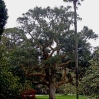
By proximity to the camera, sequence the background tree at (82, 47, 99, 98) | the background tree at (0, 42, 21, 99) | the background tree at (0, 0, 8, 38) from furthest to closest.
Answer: the background tree at (0, 42, 21, 99), the background tree at (82, 47, 99, 98), the background tree at (0, 0, 8, 38)

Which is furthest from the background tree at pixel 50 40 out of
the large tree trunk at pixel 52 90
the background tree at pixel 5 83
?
the background tree at pixel 5 83

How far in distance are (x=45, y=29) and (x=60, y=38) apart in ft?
6.71

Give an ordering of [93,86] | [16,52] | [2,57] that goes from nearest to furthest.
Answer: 1. [93,86]
2. [2,57]
3. [16,52]

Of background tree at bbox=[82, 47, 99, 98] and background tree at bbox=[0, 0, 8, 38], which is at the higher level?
background tree at bbox=[0, 0, 8, 38]

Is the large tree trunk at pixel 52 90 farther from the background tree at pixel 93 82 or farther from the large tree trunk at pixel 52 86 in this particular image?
the background tree at pixel 93 82

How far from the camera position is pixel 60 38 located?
31.6 meters

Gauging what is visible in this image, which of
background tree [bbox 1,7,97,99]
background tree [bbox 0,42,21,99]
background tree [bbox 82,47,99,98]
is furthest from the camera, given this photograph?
background tree [bbox 1,7,97,99]

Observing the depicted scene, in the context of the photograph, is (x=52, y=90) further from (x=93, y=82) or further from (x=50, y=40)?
(x=93, y=82)

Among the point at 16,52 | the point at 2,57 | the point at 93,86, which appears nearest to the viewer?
the point at 93,86

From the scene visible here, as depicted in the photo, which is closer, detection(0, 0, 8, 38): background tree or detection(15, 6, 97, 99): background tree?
detection(0, 0, 8, 38): background tree

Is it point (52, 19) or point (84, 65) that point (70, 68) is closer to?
point (84, 65)

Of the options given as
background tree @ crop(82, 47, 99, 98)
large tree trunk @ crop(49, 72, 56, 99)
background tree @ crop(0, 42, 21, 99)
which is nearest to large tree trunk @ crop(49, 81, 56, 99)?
large tree trunk @ crop(49, 72, 56, 99)

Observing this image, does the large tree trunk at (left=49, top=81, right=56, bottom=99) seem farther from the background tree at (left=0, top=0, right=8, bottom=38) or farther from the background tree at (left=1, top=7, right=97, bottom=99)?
the background tree at (left=0, top=0, right=8, bottom=38)

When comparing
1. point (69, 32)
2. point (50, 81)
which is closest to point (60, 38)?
point (69, 32)
